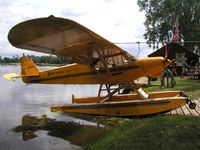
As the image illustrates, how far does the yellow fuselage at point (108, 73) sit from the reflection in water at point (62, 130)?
1781 mm

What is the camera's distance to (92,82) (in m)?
8.23

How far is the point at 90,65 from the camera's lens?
26.1ft

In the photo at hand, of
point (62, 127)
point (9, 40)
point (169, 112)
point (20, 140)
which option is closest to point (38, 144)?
point (20, 140)

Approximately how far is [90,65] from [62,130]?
8.46 ft

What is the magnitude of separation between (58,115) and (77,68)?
1945 mm

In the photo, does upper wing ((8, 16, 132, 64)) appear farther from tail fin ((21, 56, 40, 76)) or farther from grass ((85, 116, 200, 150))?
grass ((85, 116, 200, 150))

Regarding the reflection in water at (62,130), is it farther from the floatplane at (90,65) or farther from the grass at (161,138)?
the grass at (161,138)

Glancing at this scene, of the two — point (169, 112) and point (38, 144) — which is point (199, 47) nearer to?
point (169, 112)

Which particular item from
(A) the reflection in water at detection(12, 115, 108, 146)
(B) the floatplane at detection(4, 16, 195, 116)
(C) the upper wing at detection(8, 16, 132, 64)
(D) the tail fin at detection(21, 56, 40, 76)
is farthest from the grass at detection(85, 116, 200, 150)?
(D) the tail fin at detection(21, 56, 40, 76)

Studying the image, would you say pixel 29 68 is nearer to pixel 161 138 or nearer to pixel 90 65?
pixel 90 65

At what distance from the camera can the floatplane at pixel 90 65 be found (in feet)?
18.7

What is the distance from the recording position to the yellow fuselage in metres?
7.36

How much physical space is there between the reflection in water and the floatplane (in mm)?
787

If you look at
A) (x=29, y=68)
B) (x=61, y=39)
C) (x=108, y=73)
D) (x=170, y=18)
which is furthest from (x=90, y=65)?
(x=170, y=18)
